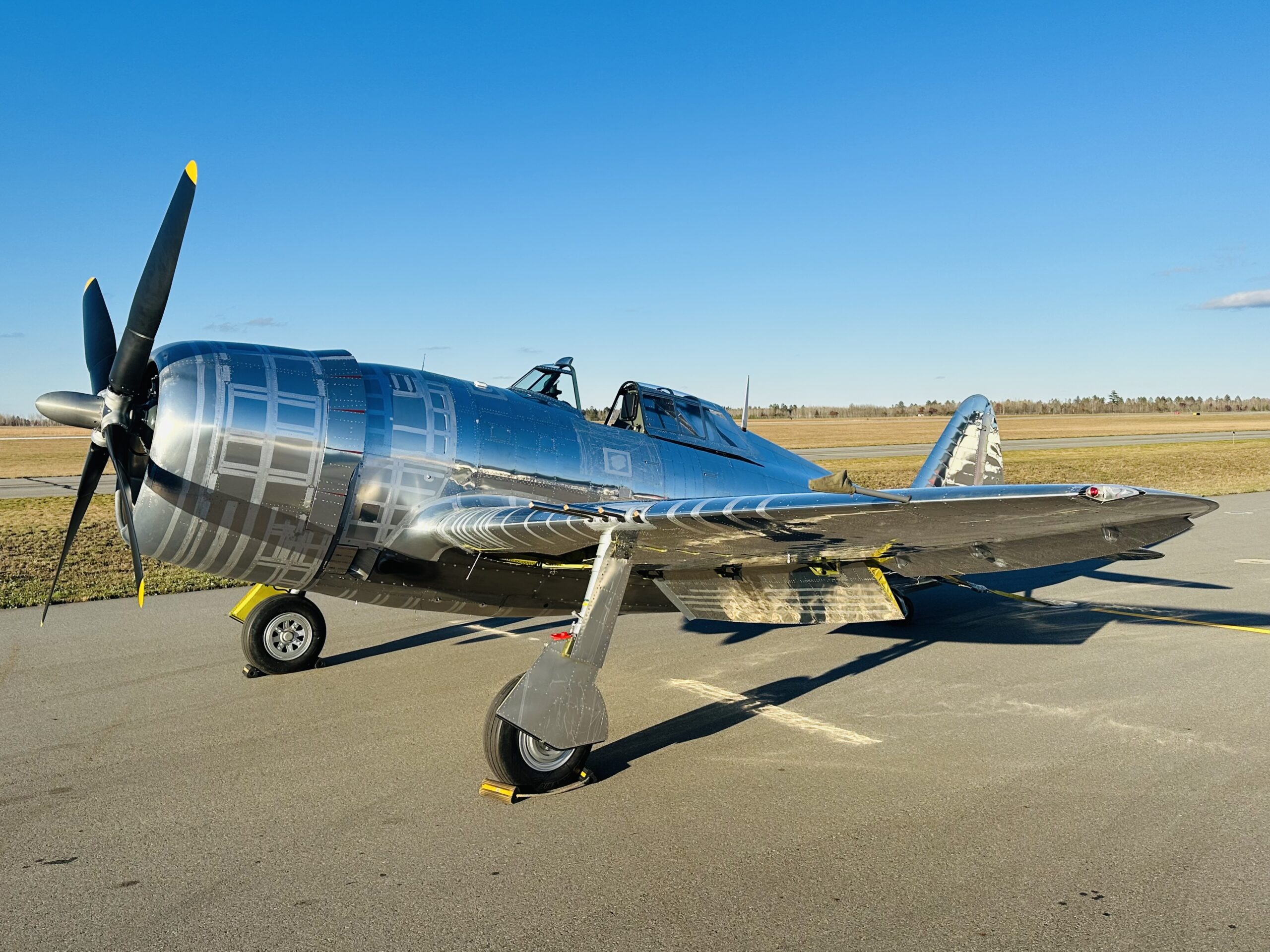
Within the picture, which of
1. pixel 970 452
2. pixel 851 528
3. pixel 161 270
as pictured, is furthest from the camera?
pixel 970 452

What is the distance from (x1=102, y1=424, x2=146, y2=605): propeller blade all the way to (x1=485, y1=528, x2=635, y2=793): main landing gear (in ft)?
7.92

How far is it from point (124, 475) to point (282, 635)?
7.18 ft

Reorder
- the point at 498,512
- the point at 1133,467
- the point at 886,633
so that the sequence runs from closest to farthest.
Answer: the point at 498,512, the point at 886,633, the point at 1133,467

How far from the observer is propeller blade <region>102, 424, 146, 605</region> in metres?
5.44

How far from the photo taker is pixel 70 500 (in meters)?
20.0

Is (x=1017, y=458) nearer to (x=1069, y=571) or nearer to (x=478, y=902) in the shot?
(x=1069, y=571)

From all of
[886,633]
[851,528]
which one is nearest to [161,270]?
[851,528]

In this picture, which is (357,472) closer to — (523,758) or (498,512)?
(498,512)

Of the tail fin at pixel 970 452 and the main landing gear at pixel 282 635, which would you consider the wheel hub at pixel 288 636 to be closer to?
the main landing gear at pixel 282 635

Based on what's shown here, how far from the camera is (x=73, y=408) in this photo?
18.8 feet

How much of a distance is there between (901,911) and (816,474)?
18.5 feet

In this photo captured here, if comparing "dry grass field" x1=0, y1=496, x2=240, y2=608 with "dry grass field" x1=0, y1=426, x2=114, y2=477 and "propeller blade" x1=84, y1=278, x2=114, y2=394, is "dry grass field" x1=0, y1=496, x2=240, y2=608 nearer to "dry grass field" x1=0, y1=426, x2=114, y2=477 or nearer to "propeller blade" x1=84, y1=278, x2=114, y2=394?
"dry grass field" x1=0, y1=426, x2=114, y2=477

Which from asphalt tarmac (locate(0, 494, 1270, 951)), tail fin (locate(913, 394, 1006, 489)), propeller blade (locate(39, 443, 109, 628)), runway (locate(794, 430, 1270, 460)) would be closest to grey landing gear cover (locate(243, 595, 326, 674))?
asphalt tarmac (locate(0, 494, 1270, 951))

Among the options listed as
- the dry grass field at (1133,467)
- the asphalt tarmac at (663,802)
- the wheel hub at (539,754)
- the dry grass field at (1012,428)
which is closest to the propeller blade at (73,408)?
the asphalt tarmac at (663,802)
